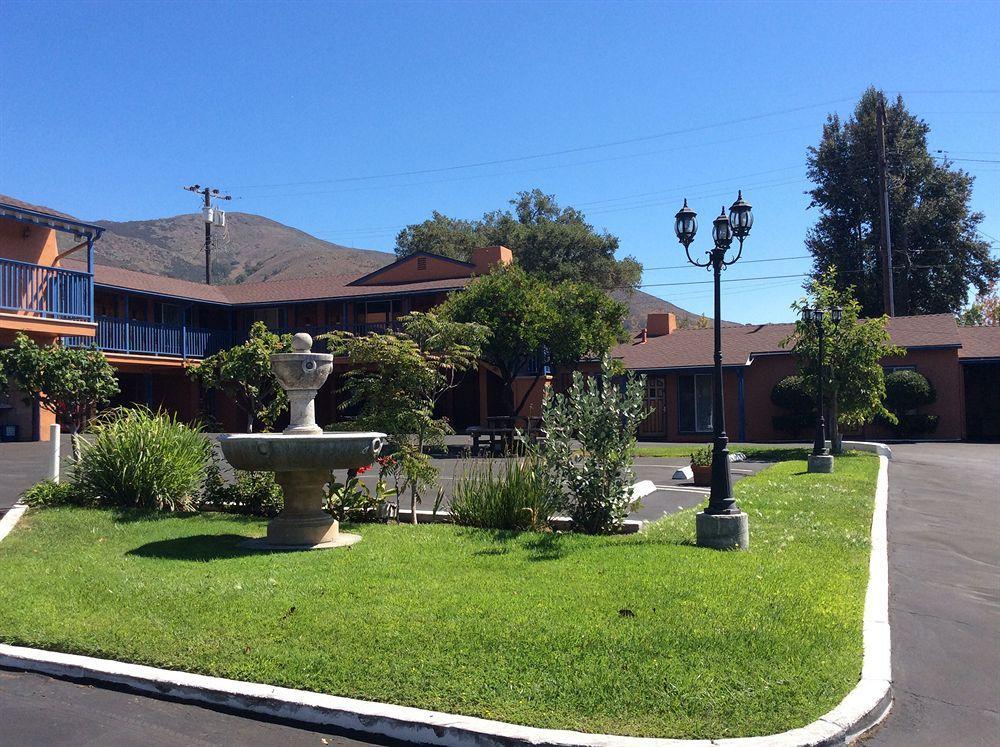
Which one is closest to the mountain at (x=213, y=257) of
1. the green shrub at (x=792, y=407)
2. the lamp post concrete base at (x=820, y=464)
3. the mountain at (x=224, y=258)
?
the mountain at (x=224, y=258)

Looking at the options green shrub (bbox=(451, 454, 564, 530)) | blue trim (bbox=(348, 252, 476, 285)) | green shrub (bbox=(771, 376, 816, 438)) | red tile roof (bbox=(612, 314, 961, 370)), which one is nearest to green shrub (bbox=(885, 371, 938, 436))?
red tile roof (bbox=(612, 314, 961, 370))

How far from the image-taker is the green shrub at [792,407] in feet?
98.8

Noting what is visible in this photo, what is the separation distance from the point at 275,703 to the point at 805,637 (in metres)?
3.57

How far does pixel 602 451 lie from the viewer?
9.87 m

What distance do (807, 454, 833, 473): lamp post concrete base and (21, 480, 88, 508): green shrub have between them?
A: 45.9 feet

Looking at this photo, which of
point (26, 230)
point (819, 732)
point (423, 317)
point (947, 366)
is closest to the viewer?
point (819, 732)

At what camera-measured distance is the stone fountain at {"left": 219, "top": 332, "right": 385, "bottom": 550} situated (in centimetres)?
895

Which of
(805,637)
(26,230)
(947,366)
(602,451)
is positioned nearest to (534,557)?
(602,451)

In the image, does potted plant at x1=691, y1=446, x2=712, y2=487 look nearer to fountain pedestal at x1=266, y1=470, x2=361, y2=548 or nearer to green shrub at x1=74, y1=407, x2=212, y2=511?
fountain pedestal at x1=266, y1=470, x2=361, y2=548

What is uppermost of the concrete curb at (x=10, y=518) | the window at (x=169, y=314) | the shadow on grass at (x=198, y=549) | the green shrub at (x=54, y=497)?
the window at (x=169, y=314)

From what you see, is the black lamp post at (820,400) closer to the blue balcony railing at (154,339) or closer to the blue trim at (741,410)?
the blue trim at (741,410)

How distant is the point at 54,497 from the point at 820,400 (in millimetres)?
16348

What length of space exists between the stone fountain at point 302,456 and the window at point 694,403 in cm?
2472

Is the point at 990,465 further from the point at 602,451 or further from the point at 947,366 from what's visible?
the point at 602,451
